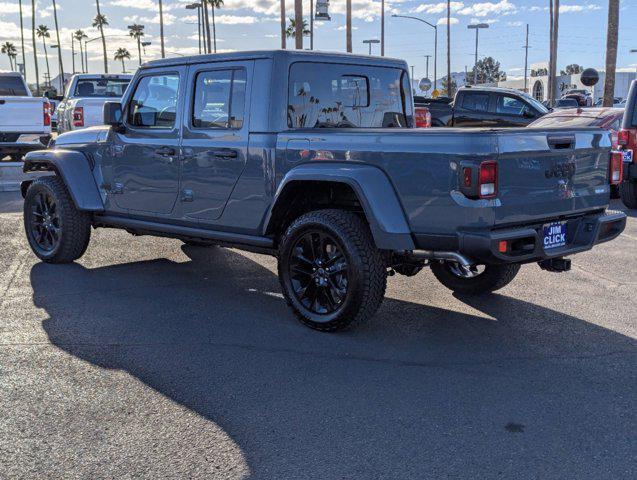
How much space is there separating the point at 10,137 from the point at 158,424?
13.0m

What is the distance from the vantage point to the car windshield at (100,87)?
56.2 feet

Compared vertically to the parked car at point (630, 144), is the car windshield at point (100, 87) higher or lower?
higher

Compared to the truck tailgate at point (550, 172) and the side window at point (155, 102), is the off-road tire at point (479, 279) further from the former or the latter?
the side window at point (155, 102)

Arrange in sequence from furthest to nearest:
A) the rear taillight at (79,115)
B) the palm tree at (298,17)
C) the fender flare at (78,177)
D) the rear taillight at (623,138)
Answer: the palm tree at (298,17) → the rear taillight at (79,115) → the rear taillight at (623,138) → the fender flare at (78,177)

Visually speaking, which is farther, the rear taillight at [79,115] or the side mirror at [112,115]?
the rear taillight at [79,115]

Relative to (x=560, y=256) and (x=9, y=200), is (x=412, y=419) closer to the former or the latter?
(x=560, y=256)

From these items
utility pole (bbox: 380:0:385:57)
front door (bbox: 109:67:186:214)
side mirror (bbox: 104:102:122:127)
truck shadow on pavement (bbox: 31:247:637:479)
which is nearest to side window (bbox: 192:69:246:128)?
front door (bbox: 109:67:186:214)

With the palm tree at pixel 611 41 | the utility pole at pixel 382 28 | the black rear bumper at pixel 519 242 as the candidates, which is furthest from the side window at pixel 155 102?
the utility pole at pixel 382 28

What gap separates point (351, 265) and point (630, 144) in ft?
25.4

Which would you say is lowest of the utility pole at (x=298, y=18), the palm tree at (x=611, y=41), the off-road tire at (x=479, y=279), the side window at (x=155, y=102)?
the off-road tire at (x=479, y=279)

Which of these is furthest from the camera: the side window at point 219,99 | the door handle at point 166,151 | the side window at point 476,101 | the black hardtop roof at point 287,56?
the side window at point 476,101

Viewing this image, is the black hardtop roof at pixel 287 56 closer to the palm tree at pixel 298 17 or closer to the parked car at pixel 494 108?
the parked car at pixel 494 108

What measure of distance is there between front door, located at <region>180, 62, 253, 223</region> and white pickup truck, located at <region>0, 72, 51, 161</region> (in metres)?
9.69

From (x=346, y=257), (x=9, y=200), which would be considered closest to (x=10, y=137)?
(x=9, y=200)
